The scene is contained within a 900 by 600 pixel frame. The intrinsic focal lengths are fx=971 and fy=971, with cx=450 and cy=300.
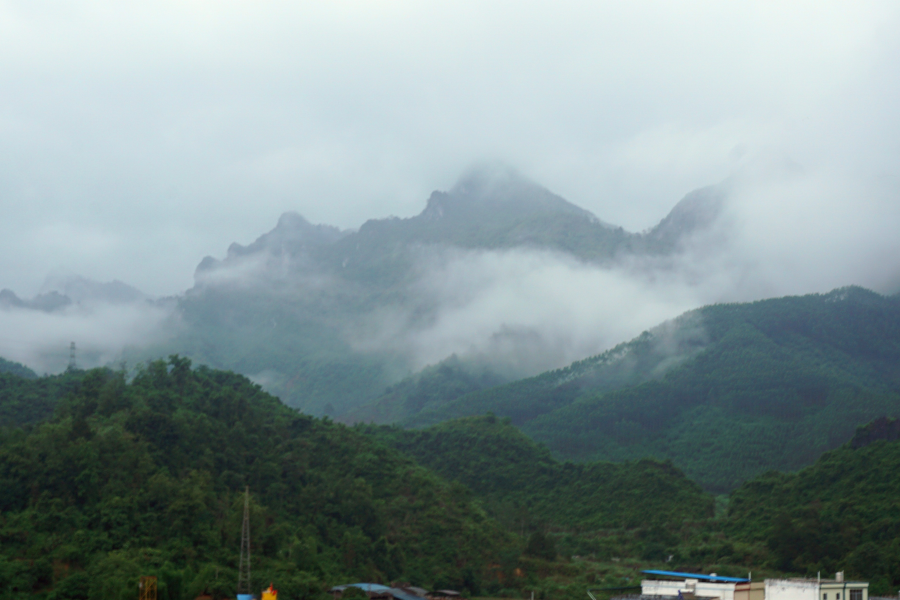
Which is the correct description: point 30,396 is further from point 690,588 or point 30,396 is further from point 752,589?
point 752,589

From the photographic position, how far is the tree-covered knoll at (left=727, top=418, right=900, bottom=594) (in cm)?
5206

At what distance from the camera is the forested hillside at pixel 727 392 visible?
3642 inches

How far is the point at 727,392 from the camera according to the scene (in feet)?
336

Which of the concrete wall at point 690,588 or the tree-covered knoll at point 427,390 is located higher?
the tree-covered knoll at point 427,390

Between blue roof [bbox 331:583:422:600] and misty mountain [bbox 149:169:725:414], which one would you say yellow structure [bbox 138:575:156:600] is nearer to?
blue roof [bbox 331:583:422:600]

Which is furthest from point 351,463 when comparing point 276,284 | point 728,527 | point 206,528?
point 276,284

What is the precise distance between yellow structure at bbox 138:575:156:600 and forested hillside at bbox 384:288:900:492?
2662 inches

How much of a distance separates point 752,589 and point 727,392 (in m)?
69.5

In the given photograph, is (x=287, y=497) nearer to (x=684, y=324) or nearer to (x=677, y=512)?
(x=677, y=512)

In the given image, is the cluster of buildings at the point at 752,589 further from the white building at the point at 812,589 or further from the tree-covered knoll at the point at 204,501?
the tree-covered knoll at the point at 204,501

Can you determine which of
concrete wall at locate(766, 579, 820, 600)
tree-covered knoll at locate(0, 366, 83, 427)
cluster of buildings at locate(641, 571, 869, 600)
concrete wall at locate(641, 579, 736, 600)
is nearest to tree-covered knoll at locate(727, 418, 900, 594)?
cluster of buildings at locate(641, 571, 869, 600)

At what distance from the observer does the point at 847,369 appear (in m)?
106

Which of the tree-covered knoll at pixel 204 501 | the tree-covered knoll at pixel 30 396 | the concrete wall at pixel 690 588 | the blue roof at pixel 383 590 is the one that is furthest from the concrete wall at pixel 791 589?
the tree-covered knoll at pixel 30 396

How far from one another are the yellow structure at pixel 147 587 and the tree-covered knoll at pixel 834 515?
3243 cm
